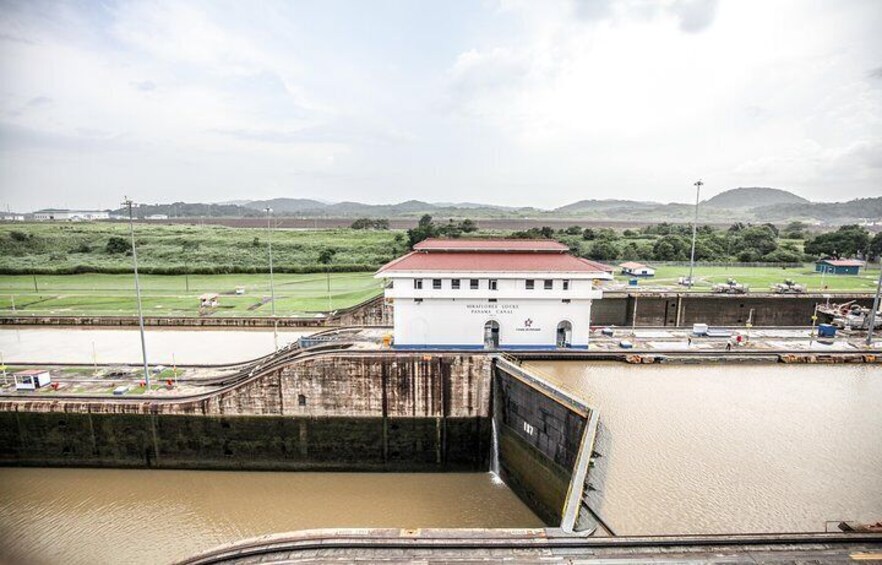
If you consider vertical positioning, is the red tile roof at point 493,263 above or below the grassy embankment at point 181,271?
above

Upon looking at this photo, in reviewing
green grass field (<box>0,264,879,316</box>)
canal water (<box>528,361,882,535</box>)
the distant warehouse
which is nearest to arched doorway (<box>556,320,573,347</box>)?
canal water (<box>528,361,882,535</box>)

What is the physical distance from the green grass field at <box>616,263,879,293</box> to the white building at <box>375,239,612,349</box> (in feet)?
65.0

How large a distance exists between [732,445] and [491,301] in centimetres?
1057

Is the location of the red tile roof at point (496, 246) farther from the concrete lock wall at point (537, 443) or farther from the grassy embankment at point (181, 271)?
the grassy embankment at point (181, 271)

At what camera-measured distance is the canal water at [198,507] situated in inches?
581

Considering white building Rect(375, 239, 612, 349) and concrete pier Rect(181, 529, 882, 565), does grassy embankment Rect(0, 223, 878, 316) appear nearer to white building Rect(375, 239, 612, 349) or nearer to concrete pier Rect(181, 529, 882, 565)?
white building Rect(375, 239, 612, 349)

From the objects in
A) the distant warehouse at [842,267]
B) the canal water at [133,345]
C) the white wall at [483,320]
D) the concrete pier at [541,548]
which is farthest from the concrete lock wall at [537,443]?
the distant warehouse at [842,267]

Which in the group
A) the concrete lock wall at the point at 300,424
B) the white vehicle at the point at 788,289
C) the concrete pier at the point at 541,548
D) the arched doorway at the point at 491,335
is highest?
the white vehicle at the point at 788,289

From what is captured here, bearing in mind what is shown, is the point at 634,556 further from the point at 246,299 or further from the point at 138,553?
the point at 246,299

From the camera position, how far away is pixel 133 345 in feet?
95.6

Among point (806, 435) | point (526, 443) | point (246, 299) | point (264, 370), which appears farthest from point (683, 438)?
point (246, 299)

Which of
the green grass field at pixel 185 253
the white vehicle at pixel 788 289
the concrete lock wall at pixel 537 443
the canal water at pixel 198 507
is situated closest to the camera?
the concrete lock wall at pixel 537 443

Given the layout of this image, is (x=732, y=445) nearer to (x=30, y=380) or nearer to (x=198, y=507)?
(x=198, y=507)

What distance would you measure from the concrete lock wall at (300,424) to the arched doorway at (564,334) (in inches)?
178
